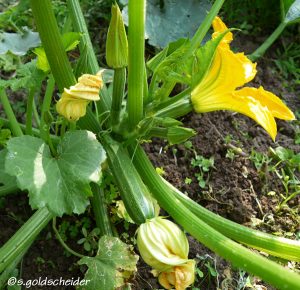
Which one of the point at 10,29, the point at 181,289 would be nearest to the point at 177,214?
the point at 181,289

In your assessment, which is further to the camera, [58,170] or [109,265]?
[109,265]

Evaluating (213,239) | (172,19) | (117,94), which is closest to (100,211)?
(117,94)

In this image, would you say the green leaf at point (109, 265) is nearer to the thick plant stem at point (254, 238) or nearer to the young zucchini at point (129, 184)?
the young zucchini at point (129, 184)

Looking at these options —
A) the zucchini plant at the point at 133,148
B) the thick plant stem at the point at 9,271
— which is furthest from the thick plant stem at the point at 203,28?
the thick plant stem at the point at 9,271

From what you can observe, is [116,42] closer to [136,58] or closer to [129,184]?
[136,58]

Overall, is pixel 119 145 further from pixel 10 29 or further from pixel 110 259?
pixel 10 29

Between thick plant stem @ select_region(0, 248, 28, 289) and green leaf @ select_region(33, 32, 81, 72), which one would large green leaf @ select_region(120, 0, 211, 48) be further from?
thick plant stem @ select_region(0, 248, 28, 289)

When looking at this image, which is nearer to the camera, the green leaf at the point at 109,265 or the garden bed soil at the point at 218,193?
the green leaf at the point at 109,265
